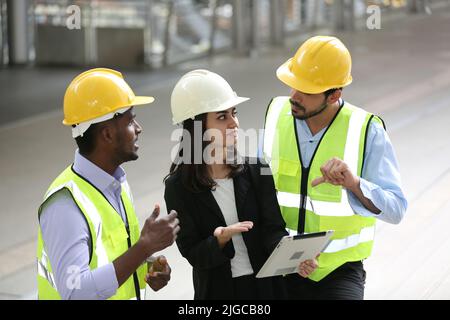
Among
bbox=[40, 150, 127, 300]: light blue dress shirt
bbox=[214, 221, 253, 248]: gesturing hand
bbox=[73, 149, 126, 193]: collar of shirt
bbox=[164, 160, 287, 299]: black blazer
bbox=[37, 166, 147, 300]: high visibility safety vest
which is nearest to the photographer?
bbox=[40, 150, 127, 300]: light blue dress shirt

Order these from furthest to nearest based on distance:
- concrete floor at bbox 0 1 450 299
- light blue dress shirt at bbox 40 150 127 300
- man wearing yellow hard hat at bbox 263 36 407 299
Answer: concrete floor at bbox 0 1 450 299 → man wearing yellow hard hat at bbox 263 36 407 299 → light blue dress shirt at bbox 40 150 127 300

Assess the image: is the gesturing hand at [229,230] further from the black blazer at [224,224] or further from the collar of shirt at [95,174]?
the collar of shirt at [95,174]

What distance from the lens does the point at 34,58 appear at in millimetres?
15148

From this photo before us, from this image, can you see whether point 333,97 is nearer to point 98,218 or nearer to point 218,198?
point 218,198

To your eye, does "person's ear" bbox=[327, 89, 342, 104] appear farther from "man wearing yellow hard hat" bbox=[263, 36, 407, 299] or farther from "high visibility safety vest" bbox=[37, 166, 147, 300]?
"high visibility safety vest" bbox=[37, 166, 147, 300]

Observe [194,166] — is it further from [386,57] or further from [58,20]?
[58,20]

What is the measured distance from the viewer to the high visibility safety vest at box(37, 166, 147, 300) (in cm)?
282

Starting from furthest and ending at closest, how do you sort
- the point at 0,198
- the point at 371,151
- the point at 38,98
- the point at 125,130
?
1. the point at 38,98
2. the point at 0,198
3. the point at 371,151
4. the point at 125,130

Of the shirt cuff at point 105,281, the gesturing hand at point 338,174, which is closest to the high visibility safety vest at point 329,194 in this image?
the gesturing hand at point 338,174

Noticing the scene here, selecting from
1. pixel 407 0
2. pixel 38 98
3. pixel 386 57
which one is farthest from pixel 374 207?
pixel 407 0

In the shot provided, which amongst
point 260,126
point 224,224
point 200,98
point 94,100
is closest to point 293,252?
point 224,224

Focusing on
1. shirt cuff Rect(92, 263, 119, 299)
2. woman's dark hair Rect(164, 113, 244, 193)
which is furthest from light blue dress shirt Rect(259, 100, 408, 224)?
shirt cuff Rect(92, 263, 119, 299)

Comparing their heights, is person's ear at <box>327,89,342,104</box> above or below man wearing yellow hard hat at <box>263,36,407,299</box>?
above
